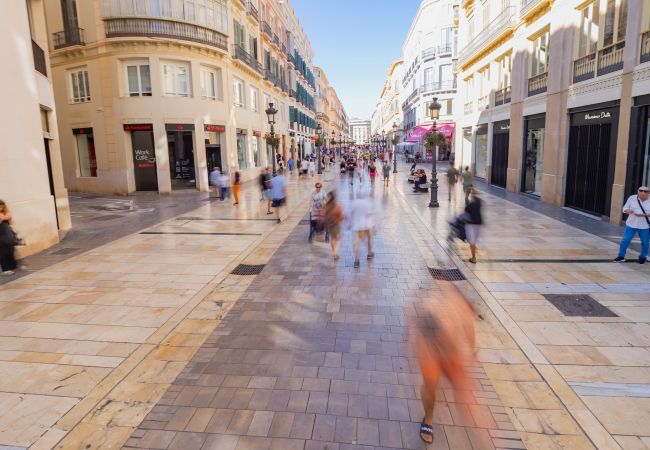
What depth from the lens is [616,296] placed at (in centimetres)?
691

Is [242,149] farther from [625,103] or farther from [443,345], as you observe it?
[443,345]

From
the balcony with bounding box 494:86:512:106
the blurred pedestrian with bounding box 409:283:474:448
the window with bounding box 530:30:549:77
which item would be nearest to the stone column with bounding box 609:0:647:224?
the window with bounding box 530:30:549:77

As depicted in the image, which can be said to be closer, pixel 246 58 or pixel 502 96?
pixel 502 96

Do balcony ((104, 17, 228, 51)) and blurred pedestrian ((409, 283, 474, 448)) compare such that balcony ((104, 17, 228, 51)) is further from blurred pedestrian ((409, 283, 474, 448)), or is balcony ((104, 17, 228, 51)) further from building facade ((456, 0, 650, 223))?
blurred pedestrian ((409, 283, 474, 448))

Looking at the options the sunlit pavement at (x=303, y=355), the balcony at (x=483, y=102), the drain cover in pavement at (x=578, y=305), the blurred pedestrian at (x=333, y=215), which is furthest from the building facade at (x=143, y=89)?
the drain cover in pavement at (x=578, y=305)

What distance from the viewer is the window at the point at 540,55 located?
699 inches

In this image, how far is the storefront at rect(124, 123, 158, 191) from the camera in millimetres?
23578

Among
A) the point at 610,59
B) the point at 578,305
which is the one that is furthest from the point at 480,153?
the point at 578,305

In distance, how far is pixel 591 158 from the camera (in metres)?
14.2

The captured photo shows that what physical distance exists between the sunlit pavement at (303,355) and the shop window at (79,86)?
17.5 meters

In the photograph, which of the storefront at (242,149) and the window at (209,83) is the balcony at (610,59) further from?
the storefront at (242,149)

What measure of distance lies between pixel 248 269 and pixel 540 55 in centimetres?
1688

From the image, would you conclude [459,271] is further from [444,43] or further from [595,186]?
[444,43]

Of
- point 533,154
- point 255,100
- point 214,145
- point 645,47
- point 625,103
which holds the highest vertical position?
point 255,100
